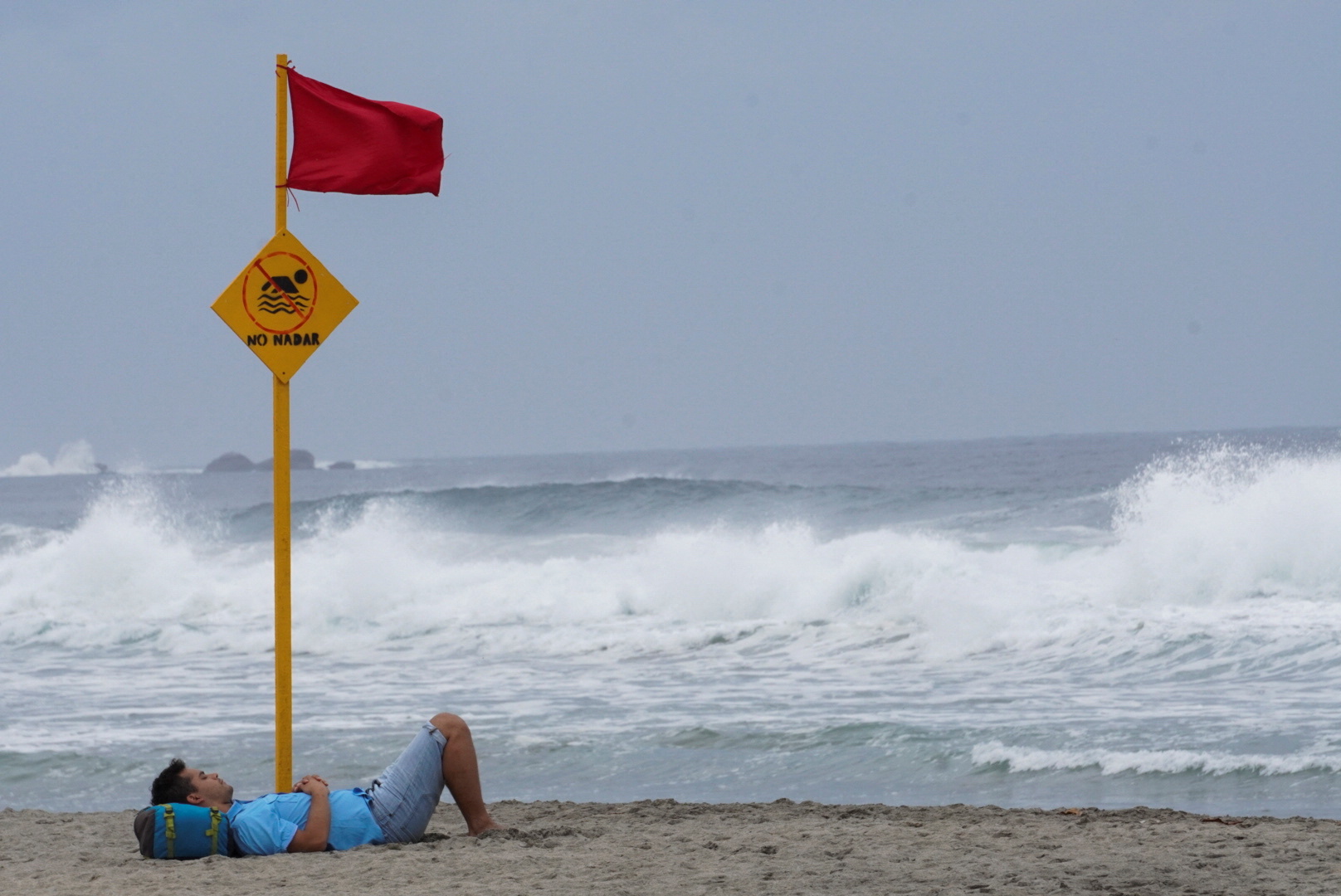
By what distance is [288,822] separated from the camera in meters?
6.46

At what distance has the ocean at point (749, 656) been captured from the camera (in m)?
9.01

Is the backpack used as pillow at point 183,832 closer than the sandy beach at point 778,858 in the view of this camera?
No

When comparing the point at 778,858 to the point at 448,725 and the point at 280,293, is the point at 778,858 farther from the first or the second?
the point at 280,293

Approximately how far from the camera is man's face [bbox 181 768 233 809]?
6332 mm

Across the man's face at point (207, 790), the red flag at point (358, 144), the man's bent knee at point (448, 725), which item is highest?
the red flag at point (358, 144)

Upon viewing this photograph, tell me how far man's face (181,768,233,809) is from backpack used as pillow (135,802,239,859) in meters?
0.04

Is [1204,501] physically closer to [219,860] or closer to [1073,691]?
[1073,691]

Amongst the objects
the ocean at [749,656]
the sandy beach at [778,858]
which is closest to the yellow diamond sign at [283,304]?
the sandy beach at [778,858]

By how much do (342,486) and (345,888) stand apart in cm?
7160

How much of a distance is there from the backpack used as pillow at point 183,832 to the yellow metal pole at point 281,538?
0.43 m

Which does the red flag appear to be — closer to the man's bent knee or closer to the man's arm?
the man's bent knee

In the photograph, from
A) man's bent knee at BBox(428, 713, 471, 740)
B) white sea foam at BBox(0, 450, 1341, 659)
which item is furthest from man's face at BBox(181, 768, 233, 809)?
white sea foam at BBox(0, 450, 1341, 659)

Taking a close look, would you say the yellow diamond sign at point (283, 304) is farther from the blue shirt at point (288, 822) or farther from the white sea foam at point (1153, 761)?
the white sea foam at point (1153, 761)

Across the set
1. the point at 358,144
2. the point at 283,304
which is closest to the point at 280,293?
the point at 283,304
